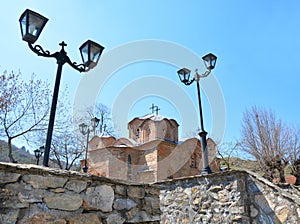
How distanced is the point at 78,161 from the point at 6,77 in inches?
318

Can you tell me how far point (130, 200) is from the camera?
2559 millimetres

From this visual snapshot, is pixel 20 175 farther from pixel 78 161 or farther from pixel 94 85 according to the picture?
pixel 78 161

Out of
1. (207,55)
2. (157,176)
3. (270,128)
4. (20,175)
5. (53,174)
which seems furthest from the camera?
(157,176)

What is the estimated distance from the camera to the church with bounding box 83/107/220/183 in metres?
17.2

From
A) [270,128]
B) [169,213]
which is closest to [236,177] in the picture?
[169,213]

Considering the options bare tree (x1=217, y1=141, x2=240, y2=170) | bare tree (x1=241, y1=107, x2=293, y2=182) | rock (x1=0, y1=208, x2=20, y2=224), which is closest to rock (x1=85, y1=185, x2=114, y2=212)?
rock (x1=0, y1=208, x2=20, y2=224)

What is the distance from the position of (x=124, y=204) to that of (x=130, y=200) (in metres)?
0.08

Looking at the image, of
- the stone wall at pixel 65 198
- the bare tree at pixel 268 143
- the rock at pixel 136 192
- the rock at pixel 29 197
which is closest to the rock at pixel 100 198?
the stone wall at pixel 65 198

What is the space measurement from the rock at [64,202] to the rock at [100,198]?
9cm

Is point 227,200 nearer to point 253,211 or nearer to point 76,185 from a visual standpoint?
point 253,211

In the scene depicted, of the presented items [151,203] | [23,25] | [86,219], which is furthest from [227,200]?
[23,25]

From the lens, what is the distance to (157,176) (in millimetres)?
16578

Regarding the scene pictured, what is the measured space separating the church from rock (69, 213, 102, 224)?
47.8 ft

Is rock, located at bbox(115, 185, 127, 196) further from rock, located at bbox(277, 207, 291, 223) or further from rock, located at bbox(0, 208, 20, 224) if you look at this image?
rock, located at bbox(277, 207, 291, 223)
